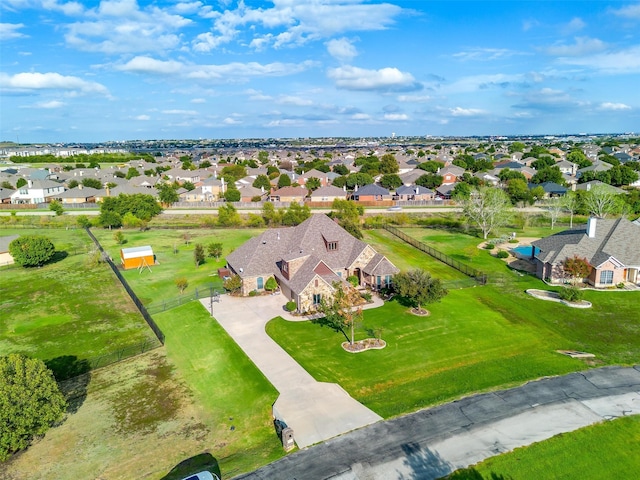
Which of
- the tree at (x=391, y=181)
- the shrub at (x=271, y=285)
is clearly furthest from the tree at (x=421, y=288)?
the tree at (x=391, y=181)

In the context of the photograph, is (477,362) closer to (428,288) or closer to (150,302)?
(428,288)

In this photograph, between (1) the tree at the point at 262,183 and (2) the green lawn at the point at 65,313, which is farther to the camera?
(1) the tree at the point at 262,183

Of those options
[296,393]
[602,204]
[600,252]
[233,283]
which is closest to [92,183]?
[233,283]

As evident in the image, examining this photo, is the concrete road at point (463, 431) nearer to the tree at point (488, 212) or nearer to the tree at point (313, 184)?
the tree at point (488, 212)

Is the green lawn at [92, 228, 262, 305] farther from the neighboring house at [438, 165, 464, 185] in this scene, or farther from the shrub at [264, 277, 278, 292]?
the neighboring house at [438, 165, 464, 185]

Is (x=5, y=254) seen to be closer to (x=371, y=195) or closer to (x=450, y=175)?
(x=371, y=195)

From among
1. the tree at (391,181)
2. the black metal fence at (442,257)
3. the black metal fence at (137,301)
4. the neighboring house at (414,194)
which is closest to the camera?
the black metal fence at (137,301)
